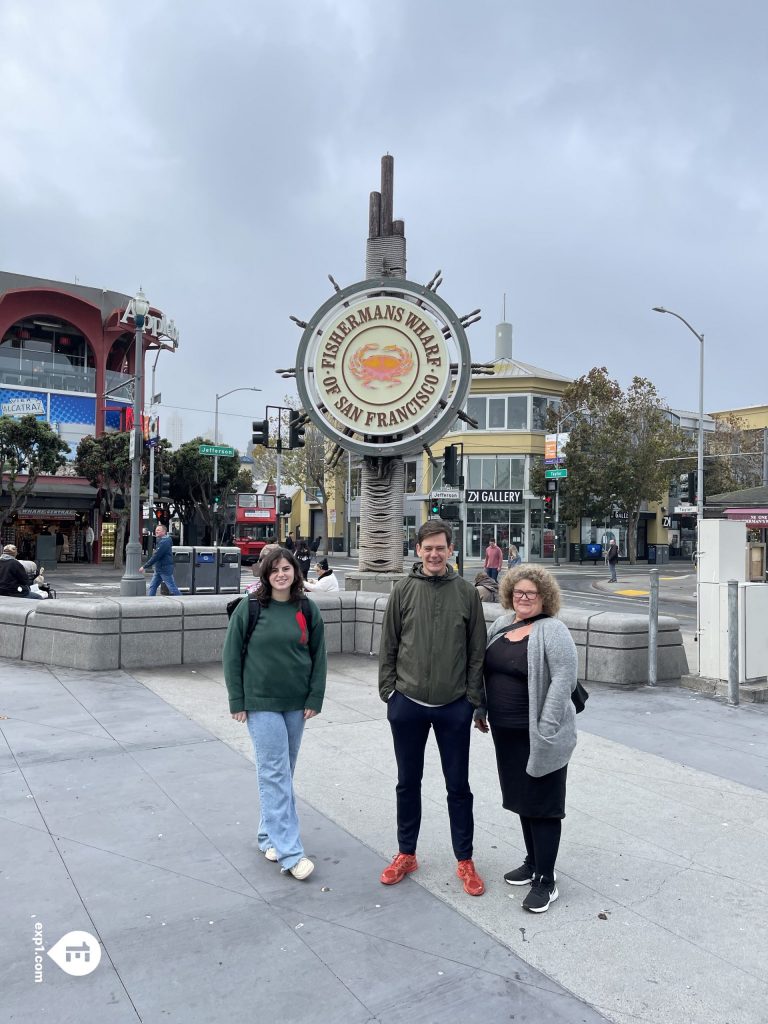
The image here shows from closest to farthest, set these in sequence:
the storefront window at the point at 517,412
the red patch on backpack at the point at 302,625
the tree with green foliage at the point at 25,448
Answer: the red patch on backpack at the point at 302,625
the tree with green foliage at the point at 25,448
the storefront window at the point at 517,412

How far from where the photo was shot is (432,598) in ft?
13.2

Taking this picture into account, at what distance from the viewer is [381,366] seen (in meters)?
14.2

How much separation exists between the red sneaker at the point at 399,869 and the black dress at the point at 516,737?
2.06 feet

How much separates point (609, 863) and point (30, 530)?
40.4 m


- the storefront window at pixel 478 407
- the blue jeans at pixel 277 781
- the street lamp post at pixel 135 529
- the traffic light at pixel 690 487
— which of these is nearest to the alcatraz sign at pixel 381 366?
the street lamp post at pixel 135 529

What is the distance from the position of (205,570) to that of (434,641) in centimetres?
1754

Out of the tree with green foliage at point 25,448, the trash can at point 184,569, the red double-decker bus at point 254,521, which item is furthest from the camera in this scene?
the red double-decker bus at point 254,521

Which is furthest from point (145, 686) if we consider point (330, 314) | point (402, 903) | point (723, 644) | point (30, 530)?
point (30, 530)

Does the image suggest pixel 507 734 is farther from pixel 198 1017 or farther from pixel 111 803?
pixel 111 803

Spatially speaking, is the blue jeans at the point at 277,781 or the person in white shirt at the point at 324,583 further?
the person in white shirt at the point at 324,583

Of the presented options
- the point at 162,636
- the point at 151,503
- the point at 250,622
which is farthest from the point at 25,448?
the point at 250,622

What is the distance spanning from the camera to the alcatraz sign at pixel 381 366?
1406cm

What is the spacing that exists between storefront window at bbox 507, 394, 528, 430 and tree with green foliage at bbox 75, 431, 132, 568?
873 inches

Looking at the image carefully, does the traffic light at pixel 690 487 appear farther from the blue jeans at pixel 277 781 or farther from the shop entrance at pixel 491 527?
the blue jeans at pixel 277 781
